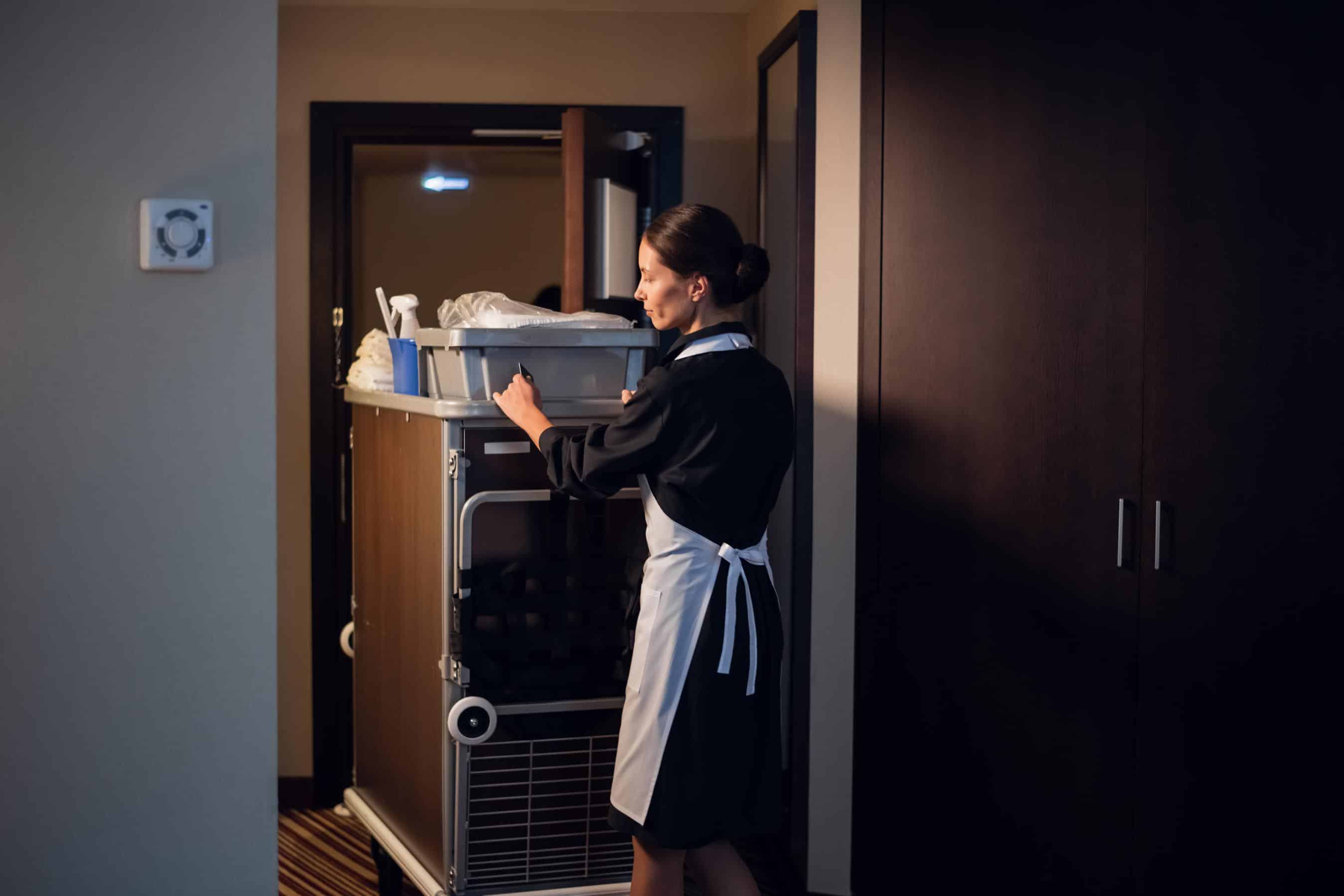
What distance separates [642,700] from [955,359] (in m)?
0.97

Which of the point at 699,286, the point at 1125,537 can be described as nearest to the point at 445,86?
the point at 699,286

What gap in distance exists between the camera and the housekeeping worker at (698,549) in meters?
1.91


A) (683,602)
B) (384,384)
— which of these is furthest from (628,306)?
(683,602)

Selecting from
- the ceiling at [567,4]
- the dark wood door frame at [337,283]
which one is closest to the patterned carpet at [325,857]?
the dark wood door frame at [337,283]

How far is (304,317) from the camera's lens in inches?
131

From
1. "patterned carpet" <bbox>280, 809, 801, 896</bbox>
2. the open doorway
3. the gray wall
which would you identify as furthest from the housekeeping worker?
the open doorway

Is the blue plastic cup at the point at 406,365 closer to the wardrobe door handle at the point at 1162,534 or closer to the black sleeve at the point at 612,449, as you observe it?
the black sleeve at the point at 612,449

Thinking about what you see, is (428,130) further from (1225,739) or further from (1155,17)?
(1225,739)

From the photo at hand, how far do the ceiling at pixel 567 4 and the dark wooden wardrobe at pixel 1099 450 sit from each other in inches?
32.4

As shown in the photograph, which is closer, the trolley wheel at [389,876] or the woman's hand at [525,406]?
the woman's hand at [525,406]

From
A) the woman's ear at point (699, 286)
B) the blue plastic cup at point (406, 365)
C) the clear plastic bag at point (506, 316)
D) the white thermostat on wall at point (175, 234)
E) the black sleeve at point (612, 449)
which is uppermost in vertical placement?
the white thermostat on wall at point (175, 234)

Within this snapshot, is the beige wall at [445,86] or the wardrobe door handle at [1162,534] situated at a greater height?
the beige wall at [445,86]

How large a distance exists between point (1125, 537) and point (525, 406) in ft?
3.50

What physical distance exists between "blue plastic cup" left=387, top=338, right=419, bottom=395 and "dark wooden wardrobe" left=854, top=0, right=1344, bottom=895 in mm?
964
